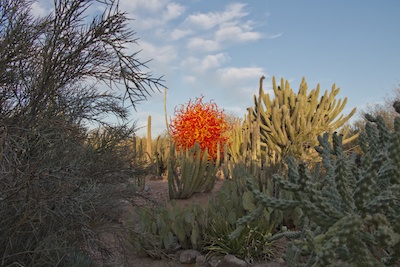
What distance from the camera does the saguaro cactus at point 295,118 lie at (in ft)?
39.6

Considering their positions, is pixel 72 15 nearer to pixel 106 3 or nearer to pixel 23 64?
pixel 106 3

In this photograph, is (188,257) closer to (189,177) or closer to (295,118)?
(189,177)

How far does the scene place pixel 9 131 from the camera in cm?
303

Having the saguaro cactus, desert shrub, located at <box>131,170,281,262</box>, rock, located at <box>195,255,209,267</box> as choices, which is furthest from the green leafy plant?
the saguaro cactus

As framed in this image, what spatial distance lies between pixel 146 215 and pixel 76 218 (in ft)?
10.6

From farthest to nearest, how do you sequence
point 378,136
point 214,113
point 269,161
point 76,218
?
point 214,113, point 269,161, point 76,218, point 378,136

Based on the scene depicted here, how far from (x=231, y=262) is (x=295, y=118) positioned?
25.2 ft

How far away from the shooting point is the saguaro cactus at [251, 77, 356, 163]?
39.6 ft

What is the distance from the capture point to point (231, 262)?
5445 mm

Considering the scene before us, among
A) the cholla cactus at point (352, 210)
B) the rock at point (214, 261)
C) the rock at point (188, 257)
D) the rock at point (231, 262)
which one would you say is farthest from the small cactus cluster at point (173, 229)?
the cholla cactus at point (352, 210)

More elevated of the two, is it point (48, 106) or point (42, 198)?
point (48, 106)

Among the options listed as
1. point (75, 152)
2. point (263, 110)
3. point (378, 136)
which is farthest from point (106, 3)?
point (263, 110)

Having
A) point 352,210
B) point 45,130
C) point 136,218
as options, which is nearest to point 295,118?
point 136,218

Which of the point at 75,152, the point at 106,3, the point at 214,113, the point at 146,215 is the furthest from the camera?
the point at 214,113
